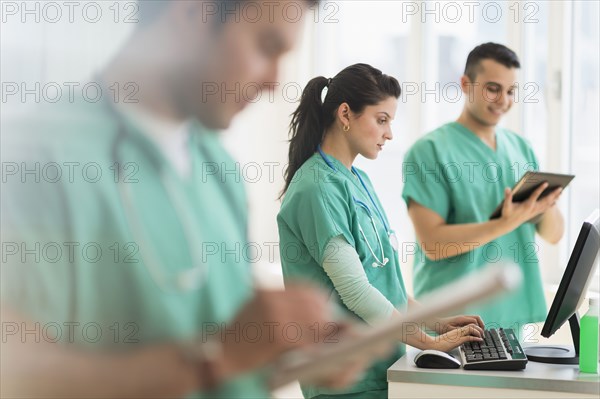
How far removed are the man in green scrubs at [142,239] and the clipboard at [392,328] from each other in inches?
0.7

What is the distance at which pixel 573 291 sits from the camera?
4.33 ft

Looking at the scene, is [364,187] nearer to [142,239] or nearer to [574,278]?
[574,278]

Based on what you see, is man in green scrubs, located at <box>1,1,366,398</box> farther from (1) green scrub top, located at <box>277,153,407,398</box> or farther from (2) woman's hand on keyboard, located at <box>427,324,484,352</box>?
(2) woman's hand on keyboard, located at <box>427,324,484,352</box>

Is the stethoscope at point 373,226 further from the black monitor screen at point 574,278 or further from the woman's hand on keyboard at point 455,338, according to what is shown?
the black monitor screen at point 574,278

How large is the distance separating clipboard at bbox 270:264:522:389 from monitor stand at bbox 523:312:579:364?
1099 millimetres

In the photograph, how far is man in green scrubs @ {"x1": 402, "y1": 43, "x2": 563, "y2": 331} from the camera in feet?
5.43

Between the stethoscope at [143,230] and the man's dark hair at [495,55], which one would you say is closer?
the stethoscope at [143,230]

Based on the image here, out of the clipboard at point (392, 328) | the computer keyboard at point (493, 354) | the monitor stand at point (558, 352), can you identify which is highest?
the clipboard at point (392, 328)

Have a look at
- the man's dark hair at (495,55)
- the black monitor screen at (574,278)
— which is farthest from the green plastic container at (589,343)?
the man's dark hair at (495,55)

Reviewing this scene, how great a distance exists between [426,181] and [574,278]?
1.55ft

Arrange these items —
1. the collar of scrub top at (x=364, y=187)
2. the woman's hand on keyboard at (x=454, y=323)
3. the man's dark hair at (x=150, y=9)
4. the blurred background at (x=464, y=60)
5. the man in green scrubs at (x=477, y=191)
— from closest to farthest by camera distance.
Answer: the man's dark hair at (x=150, y=9) < the collar of scrub top at (x=364, y=187) < the woman's hand on keyboard at (x=454, y=323) < the man in green scrubs at (x=477, y=191) < the blurred background at (x=464, y=60)

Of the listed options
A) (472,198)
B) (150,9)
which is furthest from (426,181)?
(150,9)

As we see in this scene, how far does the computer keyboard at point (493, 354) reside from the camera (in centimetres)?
125

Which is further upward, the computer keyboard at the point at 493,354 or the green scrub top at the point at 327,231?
the green scrub top at the point at 327,231
